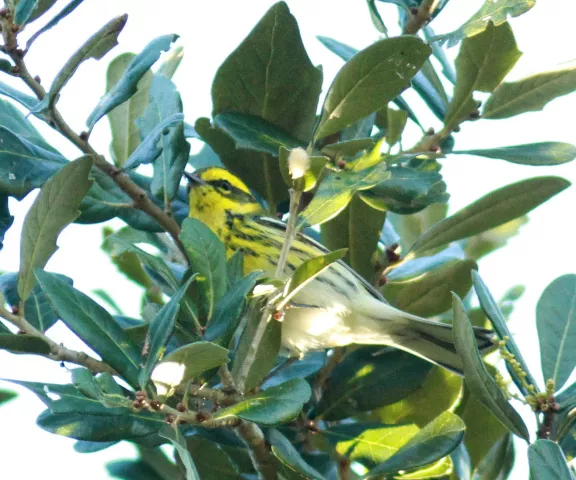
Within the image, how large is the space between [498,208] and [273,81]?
0.79 meters

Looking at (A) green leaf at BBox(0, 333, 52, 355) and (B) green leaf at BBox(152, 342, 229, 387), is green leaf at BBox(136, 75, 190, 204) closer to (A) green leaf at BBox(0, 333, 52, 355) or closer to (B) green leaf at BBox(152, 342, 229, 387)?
(A) green leaf at BBox(0, 333, 52, 355)

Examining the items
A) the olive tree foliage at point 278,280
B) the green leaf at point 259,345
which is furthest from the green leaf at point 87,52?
the green leaf at point 259,345

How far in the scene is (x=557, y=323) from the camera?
2.66 metres

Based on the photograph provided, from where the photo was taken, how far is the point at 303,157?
2092mm

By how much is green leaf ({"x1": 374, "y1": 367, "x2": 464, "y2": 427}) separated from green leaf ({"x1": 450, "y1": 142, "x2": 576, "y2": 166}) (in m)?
0.70

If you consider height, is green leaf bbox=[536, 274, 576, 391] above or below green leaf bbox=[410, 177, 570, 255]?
below

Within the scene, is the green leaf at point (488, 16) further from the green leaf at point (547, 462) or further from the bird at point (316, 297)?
the green leaf at point (547, 462)

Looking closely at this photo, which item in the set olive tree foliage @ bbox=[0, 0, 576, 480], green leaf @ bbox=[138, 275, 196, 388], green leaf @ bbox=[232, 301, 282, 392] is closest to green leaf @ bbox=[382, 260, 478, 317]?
olive tree foliage @ bbox=[0, 0, 576, 480]

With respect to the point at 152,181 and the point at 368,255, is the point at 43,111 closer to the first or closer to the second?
the point at 152,181

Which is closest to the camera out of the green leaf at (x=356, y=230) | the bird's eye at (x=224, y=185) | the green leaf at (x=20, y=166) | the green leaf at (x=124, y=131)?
the green leaf at (x=20, y=166)

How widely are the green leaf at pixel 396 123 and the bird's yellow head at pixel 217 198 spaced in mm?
958

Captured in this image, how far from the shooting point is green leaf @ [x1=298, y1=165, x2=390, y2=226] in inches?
87.3

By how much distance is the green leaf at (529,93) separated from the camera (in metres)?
2.93

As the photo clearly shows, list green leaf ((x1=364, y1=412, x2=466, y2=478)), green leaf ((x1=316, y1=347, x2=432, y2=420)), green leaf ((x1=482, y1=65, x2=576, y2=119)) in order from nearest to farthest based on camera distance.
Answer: green leaf ((x1=364, y1=412, x2=466, y2=478)) → green leaf ((x1=316, y1=347, x2=432, y2=420)) → green leaf ((x1=482, y1=65, x2=576, y2=119))
